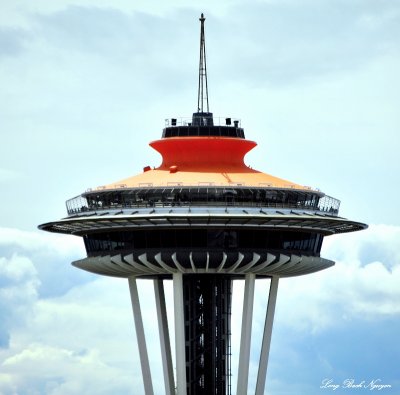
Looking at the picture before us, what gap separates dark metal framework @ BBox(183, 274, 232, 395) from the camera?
187 metres

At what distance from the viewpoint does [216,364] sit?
187625 mm

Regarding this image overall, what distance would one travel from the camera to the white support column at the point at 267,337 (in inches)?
7510

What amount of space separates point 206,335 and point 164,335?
5797 millimetres

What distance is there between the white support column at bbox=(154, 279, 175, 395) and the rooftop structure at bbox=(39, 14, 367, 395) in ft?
0.29

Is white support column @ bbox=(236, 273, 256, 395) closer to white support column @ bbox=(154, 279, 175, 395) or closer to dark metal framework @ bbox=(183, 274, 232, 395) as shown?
dark metal framework @ bbox=(183, 274, 232, 395)

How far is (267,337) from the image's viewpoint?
7539 inches

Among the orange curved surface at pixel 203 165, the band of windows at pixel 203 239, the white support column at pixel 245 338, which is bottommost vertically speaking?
the white support column at pixel 245 338

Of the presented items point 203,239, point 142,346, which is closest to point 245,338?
point 142,346

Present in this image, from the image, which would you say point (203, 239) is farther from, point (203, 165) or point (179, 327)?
point (179, 327)

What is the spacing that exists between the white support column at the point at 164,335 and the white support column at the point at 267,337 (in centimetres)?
761

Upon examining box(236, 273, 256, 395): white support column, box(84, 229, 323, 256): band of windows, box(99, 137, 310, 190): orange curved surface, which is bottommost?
box(236, 273, 256, 395): white support column

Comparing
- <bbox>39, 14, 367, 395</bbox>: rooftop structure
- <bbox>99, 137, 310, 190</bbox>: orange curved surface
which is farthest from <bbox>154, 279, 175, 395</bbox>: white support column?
<bbox>99, 137, 310, 190</bbox>: orange curved surface

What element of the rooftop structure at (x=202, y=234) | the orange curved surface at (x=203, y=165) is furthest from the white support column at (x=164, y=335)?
the orange curved surface at (x=203, y=165)

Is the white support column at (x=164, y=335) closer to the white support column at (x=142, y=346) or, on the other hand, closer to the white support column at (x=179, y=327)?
the white support column at (x=142, y=346)
